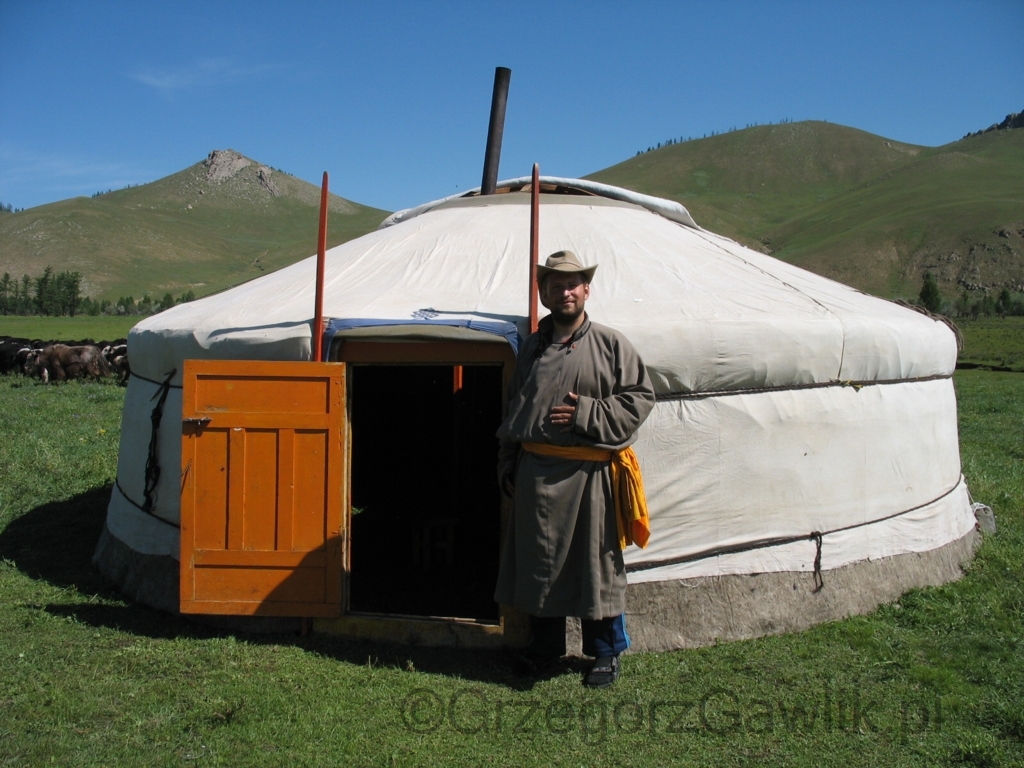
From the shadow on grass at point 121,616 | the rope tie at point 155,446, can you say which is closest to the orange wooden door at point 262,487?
the shadow on grass at point 121,616

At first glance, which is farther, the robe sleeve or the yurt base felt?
the yurt base felt

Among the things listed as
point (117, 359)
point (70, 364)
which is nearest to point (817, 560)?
→ point (117, 359)

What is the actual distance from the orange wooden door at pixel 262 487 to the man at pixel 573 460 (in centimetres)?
89

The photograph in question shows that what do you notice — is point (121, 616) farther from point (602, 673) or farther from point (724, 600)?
point (724, 600)

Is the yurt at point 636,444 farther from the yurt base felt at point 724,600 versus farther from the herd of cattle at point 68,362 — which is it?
the herd of cattle at point 68,362

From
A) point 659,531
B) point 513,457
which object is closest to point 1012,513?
point 659,531

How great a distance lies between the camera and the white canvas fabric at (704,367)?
3838 mm

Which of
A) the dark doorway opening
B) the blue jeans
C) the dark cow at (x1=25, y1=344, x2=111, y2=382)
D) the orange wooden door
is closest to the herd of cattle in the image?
the dark cow at (x1=25, y1=344, x2=111, y2=382)

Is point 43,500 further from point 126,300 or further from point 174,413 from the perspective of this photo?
point 126,300

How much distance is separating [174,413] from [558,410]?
7.27 ft

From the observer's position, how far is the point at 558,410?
325 centimetres

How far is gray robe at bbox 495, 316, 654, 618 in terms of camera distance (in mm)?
3287

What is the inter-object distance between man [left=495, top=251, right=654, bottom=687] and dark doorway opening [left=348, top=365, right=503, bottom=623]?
2179 millimetres

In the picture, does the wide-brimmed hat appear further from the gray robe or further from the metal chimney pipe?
the metal chimney pipe
